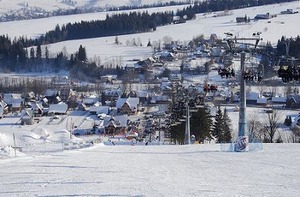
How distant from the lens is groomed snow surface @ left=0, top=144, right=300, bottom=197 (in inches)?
278

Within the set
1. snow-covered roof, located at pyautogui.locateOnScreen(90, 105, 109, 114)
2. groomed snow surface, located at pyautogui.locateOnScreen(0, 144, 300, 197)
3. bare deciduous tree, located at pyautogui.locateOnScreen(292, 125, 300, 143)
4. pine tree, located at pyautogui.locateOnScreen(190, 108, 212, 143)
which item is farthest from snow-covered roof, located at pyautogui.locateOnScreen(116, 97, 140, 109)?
groomed snow surface, located at pyautogui.locateOnScreen(0, 144, 300, 197)

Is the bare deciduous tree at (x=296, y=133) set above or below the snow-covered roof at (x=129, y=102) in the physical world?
below

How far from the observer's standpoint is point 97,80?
151 feet

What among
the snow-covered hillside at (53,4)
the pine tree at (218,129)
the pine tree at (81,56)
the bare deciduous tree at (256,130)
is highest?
the snow-covered hillside at (53,4)

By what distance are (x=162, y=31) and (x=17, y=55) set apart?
23781mm

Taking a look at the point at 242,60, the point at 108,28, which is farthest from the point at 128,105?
the point at 108,28

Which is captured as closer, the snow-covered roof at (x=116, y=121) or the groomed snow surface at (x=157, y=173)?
the groomed snow surface at (x=157, y=173)

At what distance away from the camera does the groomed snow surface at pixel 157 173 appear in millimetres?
7059

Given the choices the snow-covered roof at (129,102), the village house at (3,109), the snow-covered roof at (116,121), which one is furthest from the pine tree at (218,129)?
the village house at (3,109)

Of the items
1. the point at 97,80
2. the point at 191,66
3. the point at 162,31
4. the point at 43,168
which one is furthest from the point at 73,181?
the point at 162,31

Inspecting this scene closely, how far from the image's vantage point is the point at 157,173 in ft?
28.6

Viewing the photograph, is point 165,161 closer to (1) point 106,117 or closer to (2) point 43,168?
(2) point 43,168

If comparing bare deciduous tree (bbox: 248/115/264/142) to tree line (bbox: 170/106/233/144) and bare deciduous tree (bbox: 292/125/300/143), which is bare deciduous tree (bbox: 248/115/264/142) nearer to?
bare deciduous tree (bbox: 292/125/300/143)

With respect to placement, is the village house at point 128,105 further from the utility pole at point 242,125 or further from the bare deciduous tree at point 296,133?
the utility pole at point 242,125
